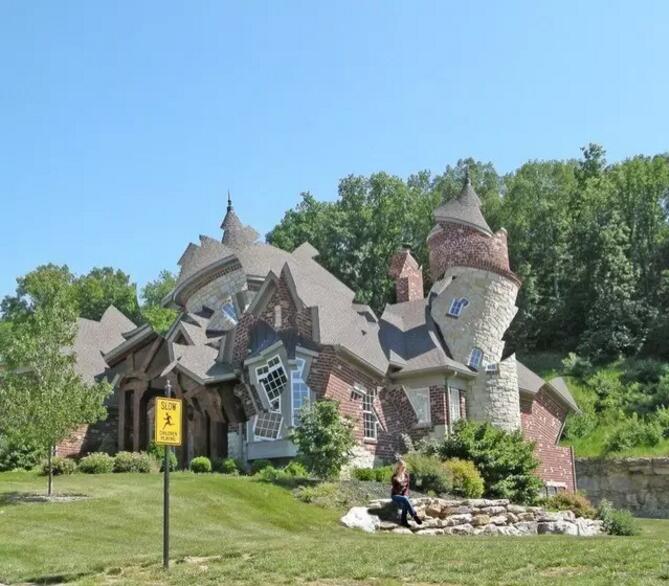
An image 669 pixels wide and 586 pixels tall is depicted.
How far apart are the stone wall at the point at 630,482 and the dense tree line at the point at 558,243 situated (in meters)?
14.0

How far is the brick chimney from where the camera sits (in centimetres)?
4109

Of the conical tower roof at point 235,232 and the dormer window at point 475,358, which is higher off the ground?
the conical tower roof at point 235,232

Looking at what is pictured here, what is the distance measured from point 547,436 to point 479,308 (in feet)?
23.8

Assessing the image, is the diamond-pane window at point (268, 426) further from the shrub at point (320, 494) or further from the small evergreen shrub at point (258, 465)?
the shrub at point (320, 494)

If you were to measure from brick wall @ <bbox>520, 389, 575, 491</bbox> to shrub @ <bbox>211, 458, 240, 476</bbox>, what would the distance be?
1258 cm

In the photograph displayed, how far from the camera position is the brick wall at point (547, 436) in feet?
125

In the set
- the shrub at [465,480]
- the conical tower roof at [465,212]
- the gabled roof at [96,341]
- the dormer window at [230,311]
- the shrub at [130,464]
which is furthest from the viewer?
the conical tower roof at [465,212]

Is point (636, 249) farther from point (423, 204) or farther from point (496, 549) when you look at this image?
point (496, 549)

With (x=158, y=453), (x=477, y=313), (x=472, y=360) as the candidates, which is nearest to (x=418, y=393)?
(x=472, y=360)

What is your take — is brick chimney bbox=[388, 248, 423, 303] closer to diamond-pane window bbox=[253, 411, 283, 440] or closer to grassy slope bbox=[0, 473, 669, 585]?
diamond-pane window bbox=[253, 411, 283, 440]

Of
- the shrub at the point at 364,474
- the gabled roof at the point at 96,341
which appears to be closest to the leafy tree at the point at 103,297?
the gabled roof at the point at 96,341

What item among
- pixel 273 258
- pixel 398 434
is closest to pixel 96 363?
pixel 273 258

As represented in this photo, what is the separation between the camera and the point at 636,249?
198ft

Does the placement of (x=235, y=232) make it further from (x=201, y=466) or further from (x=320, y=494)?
(x=320, y=494)
